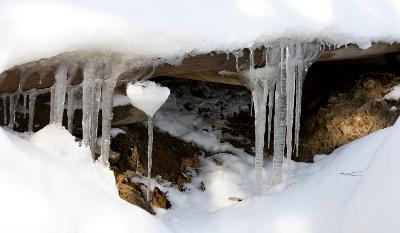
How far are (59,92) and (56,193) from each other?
0.82 metres

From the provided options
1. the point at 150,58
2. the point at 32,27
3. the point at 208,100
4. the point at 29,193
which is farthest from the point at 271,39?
the point at 208,100

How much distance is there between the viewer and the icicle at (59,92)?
3.24 m

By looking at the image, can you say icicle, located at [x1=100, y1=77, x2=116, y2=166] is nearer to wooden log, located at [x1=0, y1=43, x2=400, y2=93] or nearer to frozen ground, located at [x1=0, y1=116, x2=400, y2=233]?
wooden log, located at [x1=0, y1=43, x2=400, y2=93]

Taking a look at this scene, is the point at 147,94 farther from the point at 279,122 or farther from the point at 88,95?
the point at 279,122

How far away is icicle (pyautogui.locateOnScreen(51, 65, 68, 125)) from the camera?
3.24 metres

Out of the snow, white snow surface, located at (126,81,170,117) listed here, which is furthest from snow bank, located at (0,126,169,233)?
the snow

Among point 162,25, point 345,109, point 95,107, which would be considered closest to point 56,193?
point 95,107

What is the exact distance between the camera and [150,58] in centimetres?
345

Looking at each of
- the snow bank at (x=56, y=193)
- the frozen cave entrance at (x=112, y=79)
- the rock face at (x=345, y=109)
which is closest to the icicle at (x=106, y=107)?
the frozen cave entrance at (x=112, y=79)

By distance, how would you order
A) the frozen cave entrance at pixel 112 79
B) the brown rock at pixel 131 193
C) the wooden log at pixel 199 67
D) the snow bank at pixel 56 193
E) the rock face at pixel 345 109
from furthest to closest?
the rock face at pixel 345 109 < the brown rock at pixel 131 193 < the frozen cave entrance at pixel 112 79 < the wooden log at pixel 199 67 < the snow bank at pixel 56 193

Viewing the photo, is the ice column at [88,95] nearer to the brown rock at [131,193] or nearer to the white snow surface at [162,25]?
the white snow surface at [162,25]

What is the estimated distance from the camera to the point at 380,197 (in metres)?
2.80

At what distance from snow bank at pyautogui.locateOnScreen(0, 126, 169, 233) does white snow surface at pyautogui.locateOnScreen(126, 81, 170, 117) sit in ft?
2.24

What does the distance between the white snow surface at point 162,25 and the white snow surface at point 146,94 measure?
1.66 ft
